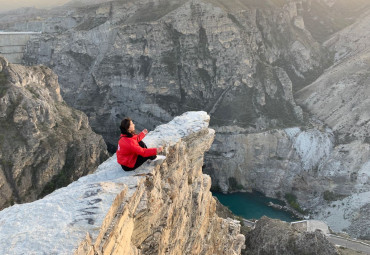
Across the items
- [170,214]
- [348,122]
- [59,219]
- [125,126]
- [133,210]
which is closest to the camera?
[59,219]

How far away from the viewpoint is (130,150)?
1086 cm

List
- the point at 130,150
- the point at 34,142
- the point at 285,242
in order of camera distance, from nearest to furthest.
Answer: the point at 130,150 < the point at 285,242 < the point at 34,142

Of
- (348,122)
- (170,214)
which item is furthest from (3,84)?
(348,122)

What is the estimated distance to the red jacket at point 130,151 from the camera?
10844mm

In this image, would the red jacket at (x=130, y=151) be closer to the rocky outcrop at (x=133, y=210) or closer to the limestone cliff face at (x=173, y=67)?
the rocky outcrop at (x=133, y=210)

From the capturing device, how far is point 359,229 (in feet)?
164

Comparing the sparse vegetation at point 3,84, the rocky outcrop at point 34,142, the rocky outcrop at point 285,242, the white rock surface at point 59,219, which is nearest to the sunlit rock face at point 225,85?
the rocky outcrop at point 34,142

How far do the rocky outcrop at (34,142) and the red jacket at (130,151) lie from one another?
113ft

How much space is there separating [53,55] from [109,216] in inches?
3139

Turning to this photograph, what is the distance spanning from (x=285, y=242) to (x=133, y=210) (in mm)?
28492

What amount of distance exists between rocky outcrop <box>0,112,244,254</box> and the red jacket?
0.46m

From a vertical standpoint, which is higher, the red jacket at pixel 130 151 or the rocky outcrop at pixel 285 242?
the red jacket at pixel 130 151

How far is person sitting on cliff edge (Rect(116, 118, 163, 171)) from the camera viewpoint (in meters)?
10.8

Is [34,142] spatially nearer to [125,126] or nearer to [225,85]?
[125,126]
